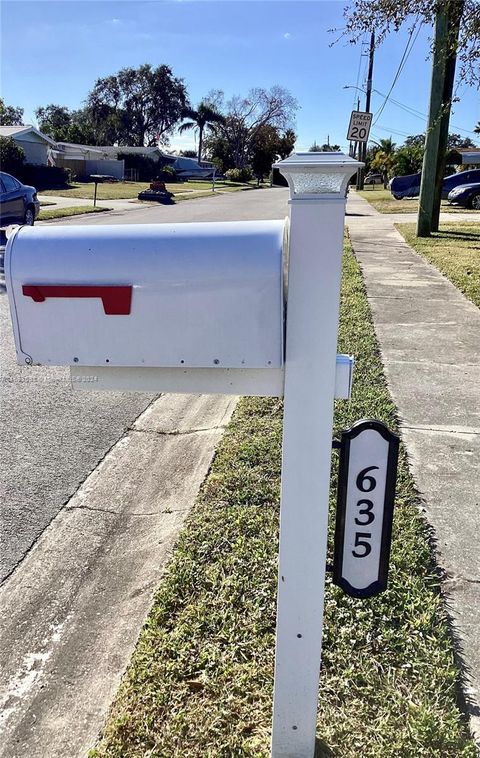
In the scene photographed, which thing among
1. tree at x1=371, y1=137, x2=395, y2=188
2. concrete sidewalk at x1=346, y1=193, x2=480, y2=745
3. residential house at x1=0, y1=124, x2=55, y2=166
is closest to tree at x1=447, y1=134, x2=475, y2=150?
tree at x1=371, y1=137, x2=395, y2=188

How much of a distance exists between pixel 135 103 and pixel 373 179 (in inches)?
1939

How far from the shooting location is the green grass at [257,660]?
6.39 ft

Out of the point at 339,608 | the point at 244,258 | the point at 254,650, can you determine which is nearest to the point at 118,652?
the point at 254,650

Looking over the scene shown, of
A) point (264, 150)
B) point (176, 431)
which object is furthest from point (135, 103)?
point (176, 431)

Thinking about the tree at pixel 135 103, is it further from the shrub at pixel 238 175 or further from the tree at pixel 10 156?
the tree at pixel 10 156

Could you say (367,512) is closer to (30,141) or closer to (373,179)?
(30,141)

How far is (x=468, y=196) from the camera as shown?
79.0ft

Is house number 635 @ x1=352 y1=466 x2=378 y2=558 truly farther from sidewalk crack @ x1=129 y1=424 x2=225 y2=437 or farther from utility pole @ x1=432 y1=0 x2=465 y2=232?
utility pole @ x1=432 y1=0 x2=465 y2=232

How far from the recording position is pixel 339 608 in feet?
8.11

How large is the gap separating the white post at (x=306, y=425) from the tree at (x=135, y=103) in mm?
97220

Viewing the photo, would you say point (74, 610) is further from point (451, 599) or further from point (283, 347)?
point (283, 347)

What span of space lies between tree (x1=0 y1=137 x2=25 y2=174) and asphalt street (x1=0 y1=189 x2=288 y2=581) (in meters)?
34.6

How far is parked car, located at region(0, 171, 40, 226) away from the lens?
13418 millimetres

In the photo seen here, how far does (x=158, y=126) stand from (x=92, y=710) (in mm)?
99425
